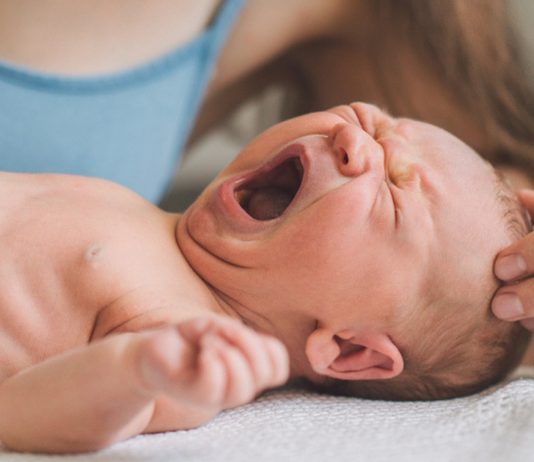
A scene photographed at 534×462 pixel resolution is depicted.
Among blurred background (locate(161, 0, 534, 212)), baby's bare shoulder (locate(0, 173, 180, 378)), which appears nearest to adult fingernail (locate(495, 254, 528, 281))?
baby's bare shoulder (locate(0, 173, 180, 378))

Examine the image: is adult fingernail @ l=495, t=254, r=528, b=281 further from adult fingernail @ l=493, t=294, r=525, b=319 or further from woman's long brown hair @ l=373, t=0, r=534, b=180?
woman's long brown hair @ l=373, t=0, r=534, b=180

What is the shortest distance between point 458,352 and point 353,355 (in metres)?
0.11

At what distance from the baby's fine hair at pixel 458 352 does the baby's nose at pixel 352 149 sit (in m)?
0.16

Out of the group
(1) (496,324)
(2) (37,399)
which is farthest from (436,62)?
(2) (37,399)

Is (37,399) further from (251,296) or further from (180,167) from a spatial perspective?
(180,167)

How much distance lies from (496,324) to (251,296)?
269 millimetres

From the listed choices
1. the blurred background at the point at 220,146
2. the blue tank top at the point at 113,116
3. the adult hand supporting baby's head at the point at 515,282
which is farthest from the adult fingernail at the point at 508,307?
the blurred background at the point at 220,146

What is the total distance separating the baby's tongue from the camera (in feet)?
3.40

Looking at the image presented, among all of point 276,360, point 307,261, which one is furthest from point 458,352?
point 276,360

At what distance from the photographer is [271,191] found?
106cm

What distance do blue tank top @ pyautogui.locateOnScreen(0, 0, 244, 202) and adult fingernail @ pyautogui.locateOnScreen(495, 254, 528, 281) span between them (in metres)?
0.61

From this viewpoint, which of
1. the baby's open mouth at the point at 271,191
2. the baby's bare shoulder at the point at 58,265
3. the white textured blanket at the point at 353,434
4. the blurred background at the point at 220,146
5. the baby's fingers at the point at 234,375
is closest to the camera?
the baby's fingers at the point at 234,375

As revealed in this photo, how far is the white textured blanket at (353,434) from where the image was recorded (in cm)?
75

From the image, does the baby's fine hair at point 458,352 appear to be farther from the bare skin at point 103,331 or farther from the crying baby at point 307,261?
the bare skin at point 103,331
